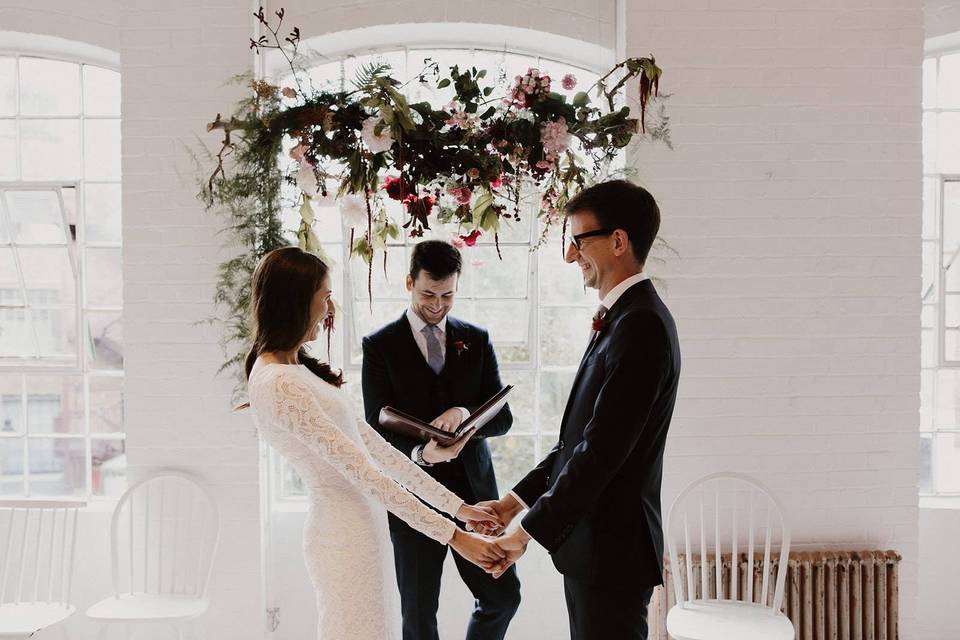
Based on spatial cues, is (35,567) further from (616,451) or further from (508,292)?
(616,451)

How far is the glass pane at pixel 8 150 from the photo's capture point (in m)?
4.25

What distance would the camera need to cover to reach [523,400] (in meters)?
4.26

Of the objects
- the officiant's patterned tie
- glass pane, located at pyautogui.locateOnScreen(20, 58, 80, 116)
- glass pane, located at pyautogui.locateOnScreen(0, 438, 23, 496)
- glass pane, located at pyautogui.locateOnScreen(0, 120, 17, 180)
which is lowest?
glass pane, located at pyautogui.locateOnScreen(0, 438, 23, 496)

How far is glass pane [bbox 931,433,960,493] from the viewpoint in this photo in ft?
14.0

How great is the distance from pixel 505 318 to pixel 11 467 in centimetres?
267

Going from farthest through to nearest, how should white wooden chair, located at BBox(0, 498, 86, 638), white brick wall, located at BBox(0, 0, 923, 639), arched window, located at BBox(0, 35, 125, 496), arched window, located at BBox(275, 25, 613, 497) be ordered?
arched window, located at BBox(0, 35, 125, 496) < arched window, located at BBox(275, 25, 613, 497) < white brick wall, located at BBox(0, 0, 923, 639) < white wooden chair, located at BBox(0, 498, 86, 638)

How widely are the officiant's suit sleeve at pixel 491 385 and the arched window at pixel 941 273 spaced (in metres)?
2.35

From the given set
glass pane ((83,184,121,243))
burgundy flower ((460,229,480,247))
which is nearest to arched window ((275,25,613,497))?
burgundy flower ((460,229,480,247))

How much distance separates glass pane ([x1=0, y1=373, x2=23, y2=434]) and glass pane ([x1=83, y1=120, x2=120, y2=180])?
1119 millimetres

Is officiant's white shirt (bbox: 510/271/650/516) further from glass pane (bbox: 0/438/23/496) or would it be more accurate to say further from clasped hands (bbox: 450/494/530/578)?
glass pane (bbox: 0/438/23/496)

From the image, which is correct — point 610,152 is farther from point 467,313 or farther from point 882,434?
point 882,434

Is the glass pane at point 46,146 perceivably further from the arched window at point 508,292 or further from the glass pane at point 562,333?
the glass pane at point 562,333

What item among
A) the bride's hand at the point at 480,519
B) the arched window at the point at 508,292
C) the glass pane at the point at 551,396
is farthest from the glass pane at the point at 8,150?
the bride's hand at the point at 480,519

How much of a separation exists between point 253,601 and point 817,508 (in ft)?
8.29
